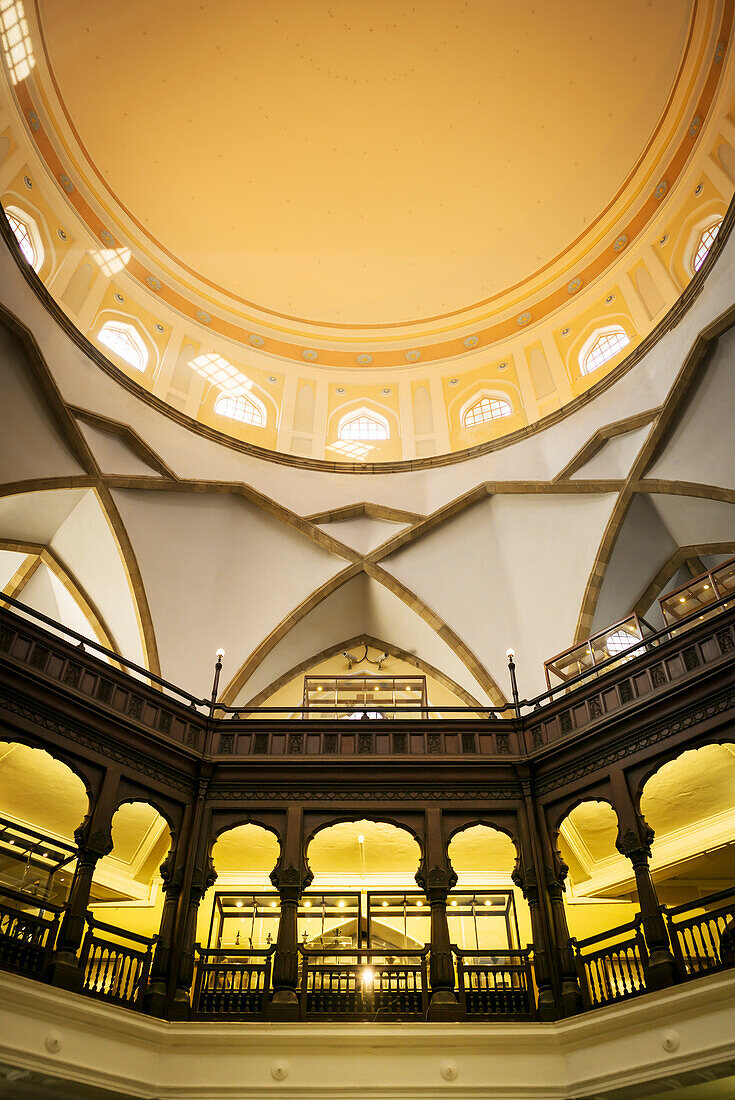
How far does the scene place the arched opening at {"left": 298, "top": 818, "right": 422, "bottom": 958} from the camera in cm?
1260

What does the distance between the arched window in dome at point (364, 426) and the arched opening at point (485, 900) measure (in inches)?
404

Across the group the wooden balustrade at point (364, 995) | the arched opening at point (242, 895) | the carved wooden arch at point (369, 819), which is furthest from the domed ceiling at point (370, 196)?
the wooden balustrade at point (364, 995)

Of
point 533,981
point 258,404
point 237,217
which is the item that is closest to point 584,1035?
point 533,981

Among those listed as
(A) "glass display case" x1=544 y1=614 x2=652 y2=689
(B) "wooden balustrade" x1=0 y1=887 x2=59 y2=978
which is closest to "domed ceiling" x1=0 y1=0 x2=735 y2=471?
(A) "glass display case" x1=544 y1=614 x2=652 y2=689

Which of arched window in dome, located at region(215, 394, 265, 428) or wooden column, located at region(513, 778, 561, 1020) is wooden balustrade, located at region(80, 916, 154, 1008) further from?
arched window in dome, located at region(215, 394, 265, 428)

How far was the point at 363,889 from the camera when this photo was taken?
43.1 feet

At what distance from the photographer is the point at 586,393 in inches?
695

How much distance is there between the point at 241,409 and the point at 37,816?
10.3m

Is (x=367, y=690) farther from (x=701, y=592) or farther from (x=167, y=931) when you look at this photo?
(x=167, y=931)

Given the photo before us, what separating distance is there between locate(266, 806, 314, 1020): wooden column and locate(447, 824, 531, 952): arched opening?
260 cm

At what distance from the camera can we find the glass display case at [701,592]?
40.6 feet

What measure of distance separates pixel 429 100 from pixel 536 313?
5.15m

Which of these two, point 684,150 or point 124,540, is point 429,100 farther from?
point 124,540

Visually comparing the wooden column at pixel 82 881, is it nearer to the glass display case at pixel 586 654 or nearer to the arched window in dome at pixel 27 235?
the glass display case at pixel 586 654
